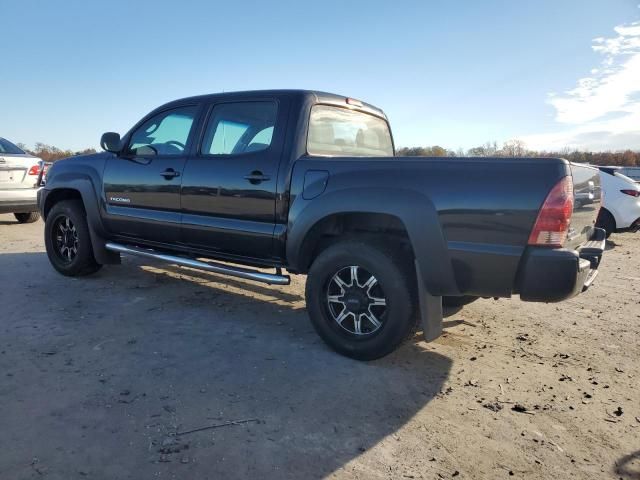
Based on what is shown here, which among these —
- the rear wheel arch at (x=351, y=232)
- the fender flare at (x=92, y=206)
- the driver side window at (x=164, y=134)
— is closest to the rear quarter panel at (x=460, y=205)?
the rear wheel arch at (x=351, y=232)

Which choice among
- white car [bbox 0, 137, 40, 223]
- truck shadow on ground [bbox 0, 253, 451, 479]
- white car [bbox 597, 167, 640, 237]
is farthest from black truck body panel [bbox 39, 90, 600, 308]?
white car [bbox 597, 167, 640, 237]

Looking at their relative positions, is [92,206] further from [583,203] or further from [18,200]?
[583,203]

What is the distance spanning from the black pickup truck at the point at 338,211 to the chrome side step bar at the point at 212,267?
18 millimetres

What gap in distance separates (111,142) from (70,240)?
1367mm

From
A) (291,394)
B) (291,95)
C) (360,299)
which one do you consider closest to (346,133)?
(291,95)

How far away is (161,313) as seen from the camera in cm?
437

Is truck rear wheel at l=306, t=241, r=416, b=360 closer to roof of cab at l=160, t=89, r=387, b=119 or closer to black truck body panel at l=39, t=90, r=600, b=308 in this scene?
black truck body panel at l=39, t=90, r=600, b=308

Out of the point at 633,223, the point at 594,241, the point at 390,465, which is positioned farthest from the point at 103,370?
the point at 633,223

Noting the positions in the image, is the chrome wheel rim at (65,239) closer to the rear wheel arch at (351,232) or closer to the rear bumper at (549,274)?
the rear wheel arch at (351,232)

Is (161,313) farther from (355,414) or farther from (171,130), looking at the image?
(355,414)

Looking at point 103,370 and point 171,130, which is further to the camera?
point 171,130

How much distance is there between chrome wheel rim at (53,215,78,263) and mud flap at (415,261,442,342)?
409 centimetres

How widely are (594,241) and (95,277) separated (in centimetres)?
509

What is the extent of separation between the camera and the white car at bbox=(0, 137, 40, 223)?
840cm
